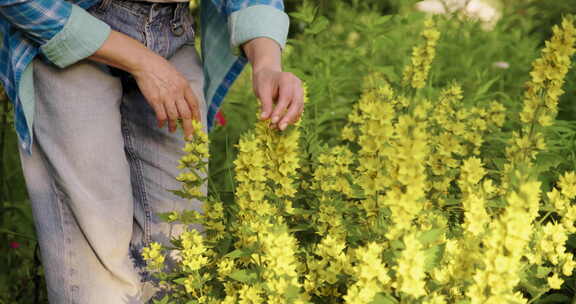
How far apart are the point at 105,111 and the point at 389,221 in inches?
32.6

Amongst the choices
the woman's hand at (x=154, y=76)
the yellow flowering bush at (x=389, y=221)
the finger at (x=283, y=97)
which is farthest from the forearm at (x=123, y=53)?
the finger at (x=283, y=97)

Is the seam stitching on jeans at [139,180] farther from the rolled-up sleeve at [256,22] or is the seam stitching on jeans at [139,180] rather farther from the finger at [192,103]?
the rolled-up sleeve at [256,22]

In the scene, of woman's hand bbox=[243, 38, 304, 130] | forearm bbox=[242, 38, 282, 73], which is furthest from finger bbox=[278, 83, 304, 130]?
forearm bbox=[242, 38, 282, 73]

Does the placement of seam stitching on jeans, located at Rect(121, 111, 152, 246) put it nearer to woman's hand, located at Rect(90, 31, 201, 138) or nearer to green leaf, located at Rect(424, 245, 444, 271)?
woman's hand, located at Rect(90, 31, 201, 138)

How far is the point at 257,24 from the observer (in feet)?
6.50

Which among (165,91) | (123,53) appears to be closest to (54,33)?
(123,53)

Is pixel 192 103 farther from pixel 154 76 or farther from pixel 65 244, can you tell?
pixel 65 244

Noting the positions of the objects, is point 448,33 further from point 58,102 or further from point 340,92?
point 58,102

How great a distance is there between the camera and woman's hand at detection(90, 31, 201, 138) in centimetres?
178

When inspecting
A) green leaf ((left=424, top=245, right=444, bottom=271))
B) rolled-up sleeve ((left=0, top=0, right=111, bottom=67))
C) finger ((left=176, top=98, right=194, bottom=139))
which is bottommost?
green leaf ((left=424, top=245, right=444, bottom=271))

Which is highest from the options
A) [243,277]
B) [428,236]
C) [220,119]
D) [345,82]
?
[428,236]

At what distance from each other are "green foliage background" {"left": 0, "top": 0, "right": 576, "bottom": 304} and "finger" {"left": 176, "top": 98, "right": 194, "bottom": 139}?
0.53 m

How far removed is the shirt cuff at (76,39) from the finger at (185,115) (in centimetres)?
26

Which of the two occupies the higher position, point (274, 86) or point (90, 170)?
point (274, 86)
